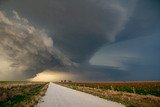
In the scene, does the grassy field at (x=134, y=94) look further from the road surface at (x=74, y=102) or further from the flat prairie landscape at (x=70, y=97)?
the road surface at (x=74, y=102)

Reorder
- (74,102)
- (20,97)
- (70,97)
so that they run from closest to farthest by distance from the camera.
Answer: (74,102)
(70,97)
(20,97)

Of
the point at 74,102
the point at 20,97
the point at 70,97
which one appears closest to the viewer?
the point at 74,102

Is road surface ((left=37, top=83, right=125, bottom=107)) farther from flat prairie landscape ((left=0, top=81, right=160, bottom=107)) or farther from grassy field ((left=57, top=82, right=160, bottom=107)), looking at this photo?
grassy field ((left=57, top=82, right=160, bottom=107))

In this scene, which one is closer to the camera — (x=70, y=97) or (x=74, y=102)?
(x=74, y=102)

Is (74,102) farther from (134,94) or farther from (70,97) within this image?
(134,94)

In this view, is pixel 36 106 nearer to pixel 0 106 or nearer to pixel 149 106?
pixel 0 106

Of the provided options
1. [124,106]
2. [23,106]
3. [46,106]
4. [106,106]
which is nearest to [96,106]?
[106,106]

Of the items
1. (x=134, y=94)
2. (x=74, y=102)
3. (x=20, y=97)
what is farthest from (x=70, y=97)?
(x=134, y=94)

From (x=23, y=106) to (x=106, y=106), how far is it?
247 inches

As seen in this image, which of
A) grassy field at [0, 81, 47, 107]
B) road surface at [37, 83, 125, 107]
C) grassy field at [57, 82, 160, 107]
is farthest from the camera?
grassy field at [0, 81, 47, 107]

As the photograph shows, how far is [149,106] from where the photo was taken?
19906 millimetres

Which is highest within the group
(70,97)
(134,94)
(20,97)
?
(134,94)

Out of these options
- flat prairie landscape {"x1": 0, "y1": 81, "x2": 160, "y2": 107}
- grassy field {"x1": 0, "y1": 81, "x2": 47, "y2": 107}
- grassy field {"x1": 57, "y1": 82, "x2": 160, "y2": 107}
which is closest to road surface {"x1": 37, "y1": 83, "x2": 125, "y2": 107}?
flat prairie landscape {"x1": 0, "y1": 81, "x2": 160, "y2": 107}

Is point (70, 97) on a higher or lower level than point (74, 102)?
higher
